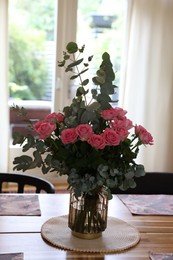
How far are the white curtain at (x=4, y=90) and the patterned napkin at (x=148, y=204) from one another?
1.96 meters

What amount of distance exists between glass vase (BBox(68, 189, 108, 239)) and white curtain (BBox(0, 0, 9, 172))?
2.30 meters

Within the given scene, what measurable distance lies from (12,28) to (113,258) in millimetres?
2887

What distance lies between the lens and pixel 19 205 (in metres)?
1.73

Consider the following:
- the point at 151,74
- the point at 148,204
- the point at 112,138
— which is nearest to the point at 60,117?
the point at 112,138

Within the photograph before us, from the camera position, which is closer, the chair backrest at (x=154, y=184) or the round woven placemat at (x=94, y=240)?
the round woven placemat at (x=94, y=240)

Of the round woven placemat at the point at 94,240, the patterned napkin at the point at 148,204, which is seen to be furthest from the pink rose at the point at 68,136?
the patterned napkin at the point at 148,204

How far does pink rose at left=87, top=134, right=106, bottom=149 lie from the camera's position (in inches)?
51.7

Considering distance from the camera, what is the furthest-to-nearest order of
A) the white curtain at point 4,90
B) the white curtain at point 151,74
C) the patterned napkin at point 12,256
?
the white curtain at point 151,74
the white curtain at point 4,90
the patterned napkin at point 12,256

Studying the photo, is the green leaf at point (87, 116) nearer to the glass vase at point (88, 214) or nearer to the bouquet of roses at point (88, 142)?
the bouquet of roses at point (88, 142)

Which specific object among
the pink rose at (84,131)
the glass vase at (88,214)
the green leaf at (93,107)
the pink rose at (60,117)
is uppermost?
the green leaf at (93,107)

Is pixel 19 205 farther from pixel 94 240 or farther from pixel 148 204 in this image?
pixel 148 204

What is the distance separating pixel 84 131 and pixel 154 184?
86 cm

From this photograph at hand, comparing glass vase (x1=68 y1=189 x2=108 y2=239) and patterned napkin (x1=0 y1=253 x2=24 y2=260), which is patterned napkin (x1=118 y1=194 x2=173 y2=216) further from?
patterned napkin (x1=0 y1=253 x2=24 y2=260)

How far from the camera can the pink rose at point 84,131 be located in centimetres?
133
